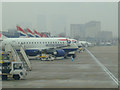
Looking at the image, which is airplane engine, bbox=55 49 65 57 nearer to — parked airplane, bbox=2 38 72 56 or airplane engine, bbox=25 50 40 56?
parked airplane, bbox=2 38 72 56

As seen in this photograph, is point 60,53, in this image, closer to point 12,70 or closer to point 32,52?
point 32,52

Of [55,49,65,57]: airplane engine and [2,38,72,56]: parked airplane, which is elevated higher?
[2,38,72,56]: parked airplane

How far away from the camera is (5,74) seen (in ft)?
80.9

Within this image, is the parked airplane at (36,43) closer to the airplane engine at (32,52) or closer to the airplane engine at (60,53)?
the airplane engine at (32,52)

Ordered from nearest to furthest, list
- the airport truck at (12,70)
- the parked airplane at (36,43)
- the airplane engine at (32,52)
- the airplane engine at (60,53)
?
the airport truck at (12,70) < the airplane engine at (60,53) < the airplane engine at (32,52) < the parked airplane at (36,43)

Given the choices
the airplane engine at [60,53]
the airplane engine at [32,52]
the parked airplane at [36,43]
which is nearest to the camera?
the airplane engine at [60,53]

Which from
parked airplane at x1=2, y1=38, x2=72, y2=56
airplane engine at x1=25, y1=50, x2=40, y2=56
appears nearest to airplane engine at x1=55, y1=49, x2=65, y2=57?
parked airplane at x1=2, y1=38, x2=72, y2=56

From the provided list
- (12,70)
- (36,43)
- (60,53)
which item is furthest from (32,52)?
(12,70)

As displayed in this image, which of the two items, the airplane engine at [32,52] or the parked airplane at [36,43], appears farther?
the parked airplane at [36,43]

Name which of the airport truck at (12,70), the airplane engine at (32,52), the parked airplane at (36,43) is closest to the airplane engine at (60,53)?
the parked airplane at (36,43)

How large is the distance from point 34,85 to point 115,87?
6.89 metres

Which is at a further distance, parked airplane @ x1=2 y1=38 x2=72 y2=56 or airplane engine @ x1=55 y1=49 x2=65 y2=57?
parked airplane @ x1=2 y1=38 x2=72 y2=56

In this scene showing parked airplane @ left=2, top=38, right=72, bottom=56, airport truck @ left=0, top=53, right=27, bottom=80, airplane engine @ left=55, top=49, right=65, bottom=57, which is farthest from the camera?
parked airplane @ left=2, top=38, right=72, bottom=56

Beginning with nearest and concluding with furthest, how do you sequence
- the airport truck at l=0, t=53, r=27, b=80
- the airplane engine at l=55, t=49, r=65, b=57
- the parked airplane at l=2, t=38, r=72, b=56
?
1. the airport truck at l=0, t=53, r=27, b=80
2. the airplane engine at l=55, t=49, r=65, b=57
3. the parked airplane at l=2, t=38, r=72, b=56
